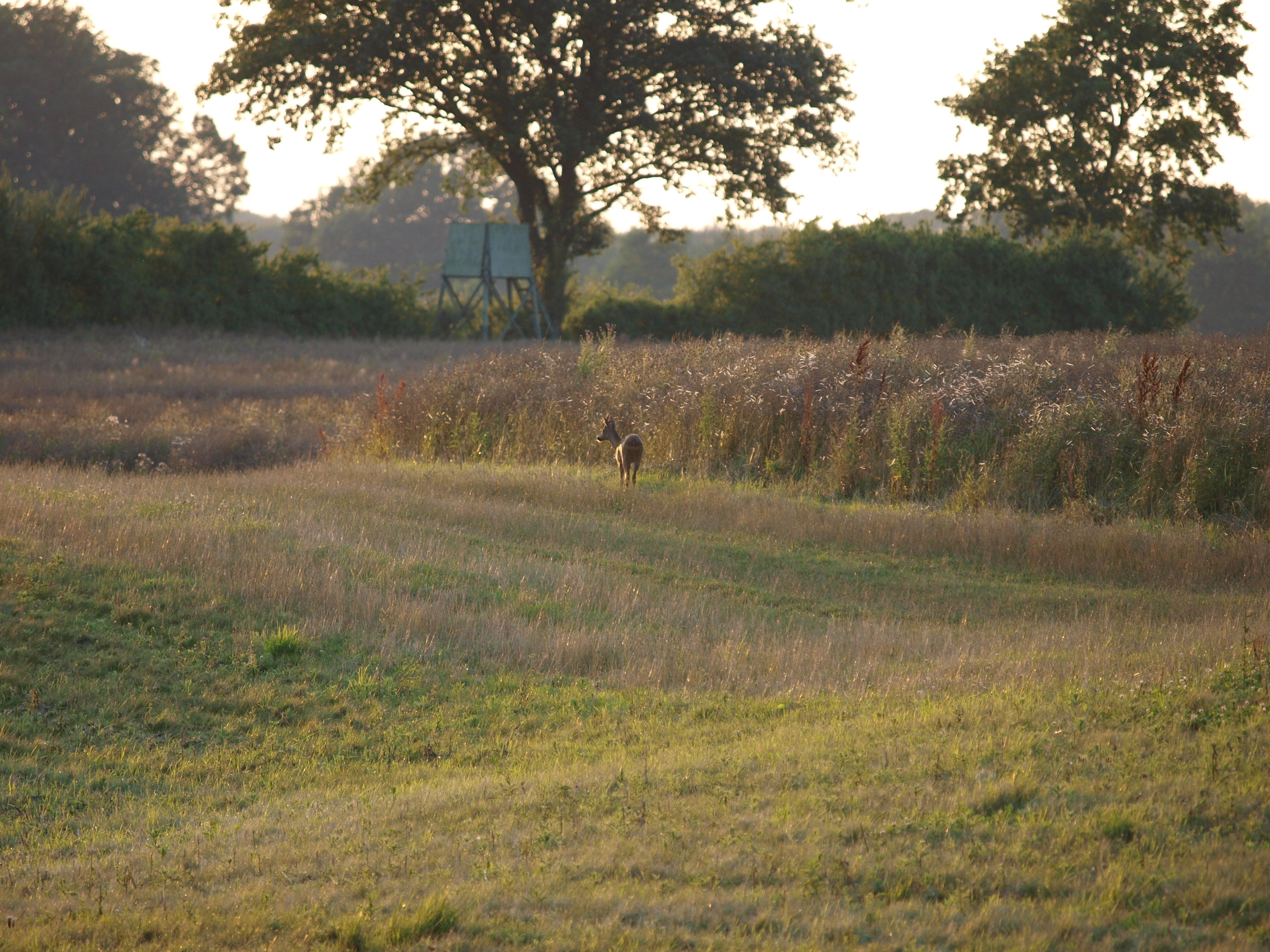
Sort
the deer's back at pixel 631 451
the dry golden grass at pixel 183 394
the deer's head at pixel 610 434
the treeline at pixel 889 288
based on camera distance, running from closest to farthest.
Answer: the deer's back at pixel 631 451, the deer's head at pixel 610 434, the dry golden grass at pixel 183 394, the treeline at pixel 889 288

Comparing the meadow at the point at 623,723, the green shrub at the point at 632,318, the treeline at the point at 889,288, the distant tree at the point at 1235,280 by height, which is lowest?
the meadow at the point at 623,723

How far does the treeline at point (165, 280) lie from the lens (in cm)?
3158

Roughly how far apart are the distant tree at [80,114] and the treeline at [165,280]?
19.6 meters

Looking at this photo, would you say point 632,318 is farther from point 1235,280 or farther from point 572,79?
point 1235,280

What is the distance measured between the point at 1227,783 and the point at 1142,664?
7.91 ft

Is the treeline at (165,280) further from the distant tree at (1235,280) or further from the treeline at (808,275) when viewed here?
the distant tree at (1235,280)

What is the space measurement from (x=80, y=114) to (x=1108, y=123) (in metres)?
49.4

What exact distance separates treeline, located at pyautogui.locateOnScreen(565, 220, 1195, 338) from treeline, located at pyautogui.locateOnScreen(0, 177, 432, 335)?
8387 mm

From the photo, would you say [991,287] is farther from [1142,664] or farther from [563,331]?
[1142,664]

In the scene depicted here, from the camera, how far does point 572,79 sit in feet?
117

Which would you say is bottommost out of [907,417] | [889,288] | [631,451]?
[631,451]

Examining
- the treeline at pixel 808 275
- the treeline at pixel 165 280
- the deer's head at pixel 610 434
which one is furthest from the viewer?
the treeline at pixel 808 275

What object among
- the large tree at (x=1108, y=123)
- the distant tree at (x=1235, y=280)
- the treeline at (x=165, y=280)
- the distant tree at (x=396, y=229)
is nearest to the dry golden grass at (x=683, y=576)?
the treeline at (x=165, y=280)

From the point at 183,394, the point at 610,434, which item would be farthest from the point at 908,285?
the point at 610,434
